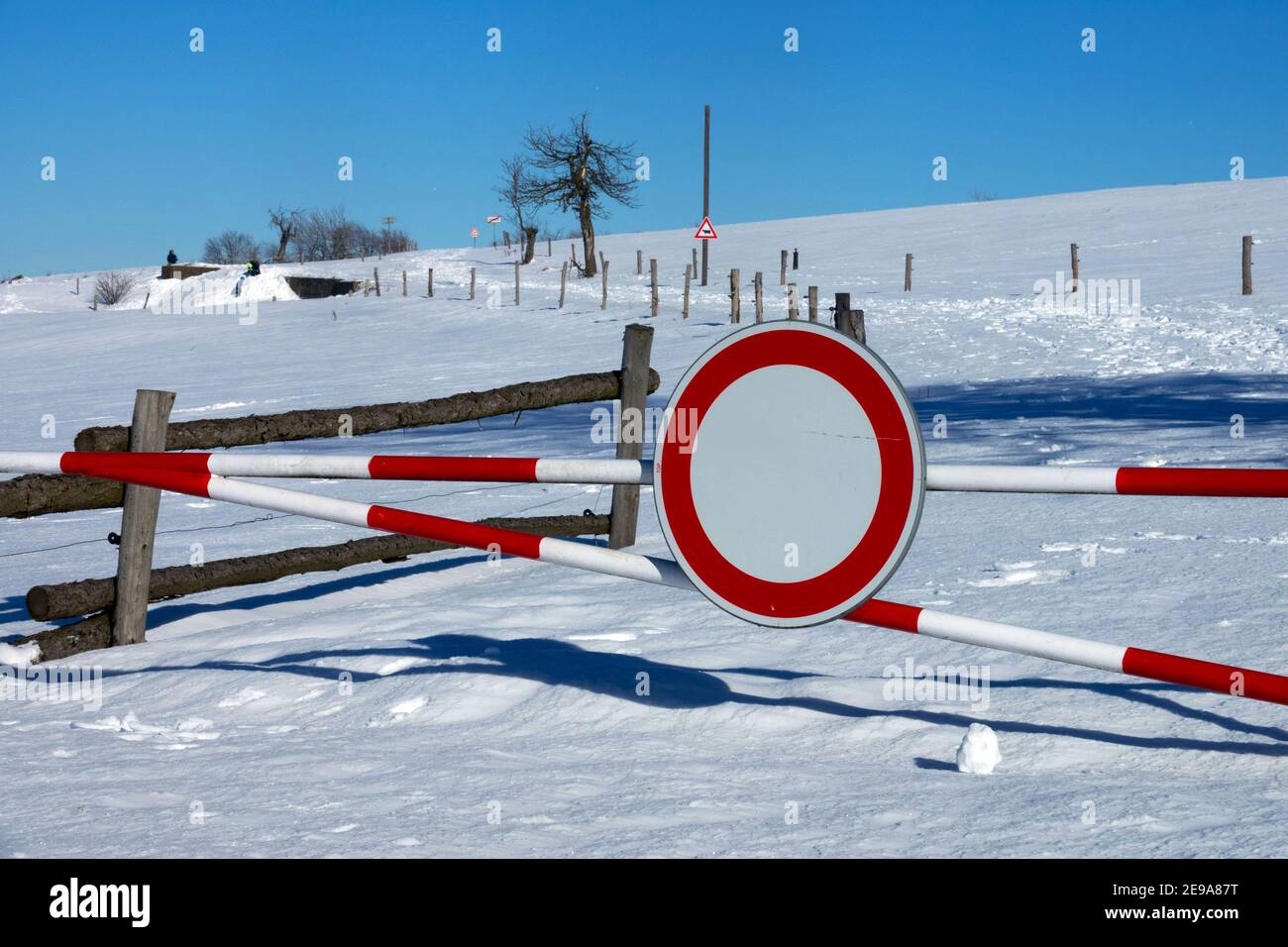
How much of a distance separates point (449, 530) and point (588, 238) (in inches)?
2020

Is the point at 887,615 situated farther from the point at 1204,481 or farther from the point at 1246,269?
the point at 1246,269

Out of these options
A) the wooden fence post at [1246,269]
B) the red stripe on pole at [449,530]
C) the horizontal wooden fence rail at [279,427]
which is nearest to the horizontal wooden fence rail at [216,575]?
the horizontal wooden fence rail at [279,427]

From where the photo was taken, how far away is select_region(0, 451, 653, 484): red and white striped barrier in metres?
3.47

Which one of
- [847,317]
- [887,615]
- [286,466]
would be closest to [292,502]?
[286,466]

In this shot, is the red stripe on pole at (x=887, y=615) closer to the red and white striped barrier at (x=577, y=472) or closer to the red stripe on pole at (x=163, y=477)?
the red and white striped barrier at (x=577, y=472)

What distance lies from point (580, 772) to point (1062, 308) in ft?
82.4

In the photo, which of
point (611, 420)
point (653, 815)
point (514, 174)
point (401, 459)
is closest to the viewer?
point (653, 815)

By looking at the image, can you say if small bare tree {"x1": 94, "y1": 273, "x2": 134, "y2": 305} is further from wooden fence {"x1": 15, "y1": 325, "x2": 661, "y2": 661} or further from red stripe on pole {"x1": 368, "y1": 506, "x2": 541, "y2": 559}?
red stripe on pole {"x1": 368, "y1": 506, "x2": 541, "y2": 559}

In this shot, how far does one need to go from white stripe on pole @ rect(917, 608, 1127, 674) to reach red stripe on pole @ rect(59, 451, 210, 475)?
234 cm

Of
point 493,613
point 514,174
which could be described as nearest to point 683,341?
point 493,613

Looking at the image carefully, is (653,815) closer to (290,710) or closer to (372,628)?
(290,710)

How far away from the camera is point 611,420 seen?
1573cm

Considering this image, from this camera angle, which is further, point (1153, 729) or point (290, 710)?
point (290, 710)

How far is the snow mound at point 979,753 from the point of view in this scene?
127 inches
